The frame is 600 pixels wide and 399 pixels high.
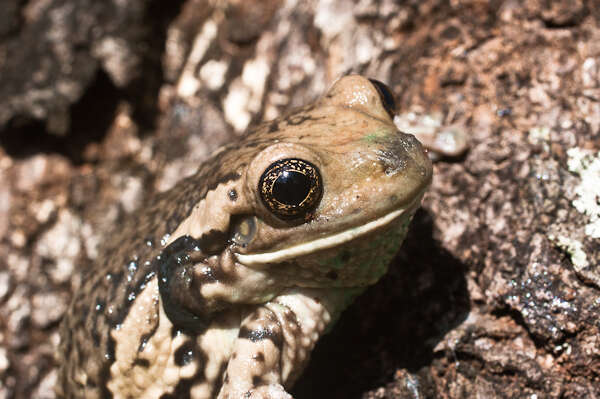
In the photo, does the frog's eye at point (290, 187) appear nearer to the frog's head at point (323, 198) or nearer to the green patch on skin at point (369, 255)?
the frog's head at point (323, 198)

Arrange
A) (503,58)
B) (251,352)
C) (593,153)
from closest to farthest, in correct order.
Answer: (251,352) → (593,153) → (503,58)

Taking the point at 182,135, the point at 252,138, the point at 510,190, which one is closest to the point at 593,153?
the point at 510,190

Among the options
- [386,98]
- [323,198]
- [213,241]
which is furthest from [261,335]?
[386,98]

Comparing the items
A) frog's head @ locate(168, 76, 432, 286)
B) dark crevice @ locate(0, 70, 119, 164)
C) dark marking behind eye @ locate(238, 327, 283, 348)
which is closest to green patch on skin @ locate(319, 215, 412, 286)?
frog's head @ locate(168, 76, 432, 286)

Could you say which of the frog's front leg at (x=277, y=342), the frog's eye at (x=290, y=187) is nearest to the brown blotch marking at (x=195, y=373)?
the frog's front leg at (x=277, y=342)

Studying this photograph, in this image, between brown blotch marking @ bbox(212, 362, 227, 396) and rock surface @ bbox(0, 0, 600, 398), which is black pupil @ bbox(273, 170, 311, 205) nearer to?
brown blotch marking @ bbox(212, 362, 227, 396)

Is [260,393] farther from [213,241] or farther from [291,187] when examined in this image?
[291,187]

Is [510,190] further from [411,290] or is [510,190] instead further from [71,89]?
[71,89]
